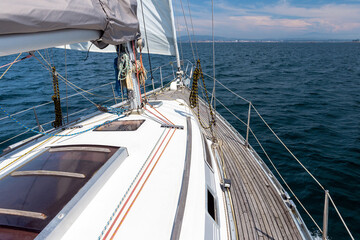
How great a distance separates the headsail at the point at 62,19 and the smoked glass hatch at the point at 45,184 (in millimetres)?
1370

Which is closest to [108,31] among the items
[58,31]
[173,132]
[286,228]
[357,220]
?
[58,31]

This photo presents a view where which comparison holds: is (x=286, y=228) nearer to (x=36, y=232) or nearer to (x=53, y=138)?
(x=36, y=232)

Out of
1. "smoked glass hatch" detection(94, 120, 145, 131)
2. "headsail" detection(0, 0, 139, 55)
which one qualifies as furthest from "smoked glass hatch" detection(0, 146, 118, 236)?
"headsail" detection(0, 0, 139, 55)

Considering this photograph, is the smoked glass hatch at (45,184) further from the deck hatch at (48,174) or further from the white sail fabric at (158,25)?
the white sail fabric at (158,25)

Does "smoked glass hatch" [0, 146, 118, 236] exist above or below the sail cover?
below

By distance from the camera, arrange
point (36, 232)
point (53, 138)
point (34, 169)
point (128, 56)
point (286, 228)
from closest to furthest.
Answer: point (36, 232) → point (34, 169) → point (286, 228) → point (53, 138) → point (128, 56)

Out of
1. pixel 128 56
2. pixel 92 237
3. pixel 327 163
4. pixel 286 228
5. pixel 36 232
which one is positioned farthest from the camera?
pixel 327 163

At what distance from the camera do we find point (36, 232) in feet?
5.74

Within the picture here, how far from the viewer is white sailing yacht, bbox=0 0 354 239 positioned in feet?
6.26

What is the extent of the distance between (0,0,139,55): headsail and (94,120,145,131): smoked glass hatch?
1.57 metres

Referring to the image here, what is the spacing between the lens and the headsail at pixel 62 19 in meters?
1.74

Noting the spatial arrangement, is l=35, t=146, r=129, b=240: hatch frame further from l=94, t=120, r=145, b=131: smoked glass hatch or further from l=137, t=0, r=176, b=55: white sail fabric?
l=137, t=0, r=176, b=55: white sail fabric

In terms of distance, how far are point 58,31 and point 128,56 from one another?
2281 mm

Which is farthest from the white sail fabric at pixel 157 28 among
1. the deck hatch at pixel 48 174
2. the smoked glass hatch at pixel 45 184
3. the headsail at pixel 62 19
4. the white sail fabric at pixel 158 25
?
the deck hatch at pixel 48 174
